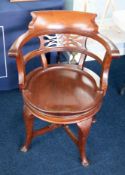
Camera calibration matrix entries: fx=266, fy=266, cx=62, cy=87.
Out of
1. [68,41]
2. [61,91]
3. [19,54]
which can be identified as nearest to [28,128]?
[61,91]

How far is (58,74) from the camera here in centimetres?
156

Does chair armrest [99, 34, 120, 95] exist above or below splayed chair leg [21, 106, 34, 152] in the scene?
above

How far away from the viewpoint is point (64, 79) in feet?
4.99

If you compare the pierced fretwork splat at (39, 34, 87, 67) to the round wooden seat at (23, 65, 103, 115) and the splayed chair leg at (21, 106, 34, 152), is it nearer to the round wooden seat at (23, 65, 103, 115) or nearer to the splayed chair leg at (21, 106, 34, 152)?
the round wooden seat at (23, 65, 103, 115)

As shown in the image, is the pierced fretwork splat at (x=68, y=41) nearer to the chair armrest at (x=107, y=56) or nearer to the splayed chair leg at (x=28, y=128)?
the chair armrest at (x=107, y=56)

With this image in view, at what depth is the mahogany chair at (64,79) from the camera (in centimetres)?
133

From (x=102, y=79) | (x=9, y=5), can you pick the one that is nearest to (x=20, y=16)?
(x=9, y=5)

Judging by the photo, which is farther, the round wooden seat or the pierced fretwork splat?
the pierced fretwork splat

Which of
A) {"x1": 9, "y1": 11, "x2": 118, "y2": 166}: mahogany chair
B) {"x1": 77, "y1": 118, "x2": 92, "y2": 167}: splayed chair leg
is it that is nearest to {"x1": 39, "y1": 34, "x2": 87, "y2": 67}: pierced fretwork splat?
{"x1": 9, "y1": 11, "x2": 118, "y2": 166}: mahogany chair

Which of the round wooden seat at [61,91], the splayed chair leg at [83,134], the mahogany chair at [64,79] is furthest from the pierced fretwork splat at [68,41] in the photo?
the splayed chair leg at [83,134]

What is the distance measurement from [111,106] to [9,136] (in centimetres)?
78

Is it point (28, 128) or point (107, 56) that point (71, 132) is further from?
point (107, 56)

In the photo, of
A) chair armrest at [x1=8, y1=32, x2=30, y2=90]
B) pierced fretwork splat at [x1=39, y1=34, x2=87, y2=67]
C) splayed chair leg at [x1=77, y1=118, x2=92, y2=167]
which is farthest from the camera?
pierced fretwork splat at [x1=39, y1=34, x2=87, y2=67]

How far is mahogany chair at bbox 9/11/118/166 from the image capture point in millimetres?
1333
